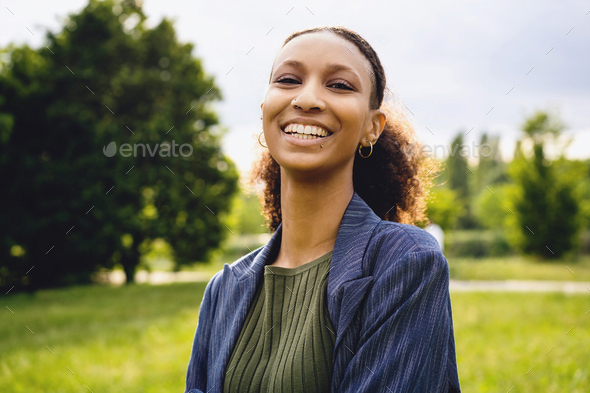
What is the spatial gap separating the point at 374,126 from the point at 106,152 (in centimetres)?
1447

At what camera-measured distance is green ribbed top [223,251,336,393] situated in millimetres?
1419

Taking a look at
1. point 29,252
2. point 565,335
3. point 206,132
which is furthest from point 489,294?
point 29,252

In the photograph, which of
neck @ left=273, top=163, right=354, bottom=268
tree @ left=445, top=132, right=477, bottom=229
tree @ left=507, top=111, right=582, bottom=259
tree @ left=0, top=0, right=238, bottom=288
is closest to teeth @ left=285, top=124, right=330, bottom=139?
neck @ left=273, top=163, right=354, bottom=268

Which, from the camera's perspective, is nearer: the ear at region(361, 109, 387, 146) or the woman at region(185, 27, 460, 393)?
the woman at region(185, 27, 460, 393)

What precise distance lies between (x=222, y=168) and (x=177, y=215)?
2.33 metres

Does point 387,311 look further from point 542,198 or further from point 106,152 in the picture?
point 542,198

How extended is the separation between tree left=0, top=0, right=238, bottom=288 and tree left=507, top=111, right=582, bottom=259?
43.2ft

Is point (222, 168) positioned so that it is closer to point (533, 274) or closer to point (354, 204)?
point (533, 274)

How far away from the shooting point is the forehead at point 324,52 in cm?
156

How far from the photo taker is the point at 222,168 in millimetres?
16562

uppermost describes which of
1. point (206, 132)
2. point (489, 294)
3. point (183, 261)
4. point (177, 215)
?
point (206, 132)

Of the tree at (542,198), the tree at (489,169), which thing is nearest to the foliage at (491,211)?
the tree at (489,169)

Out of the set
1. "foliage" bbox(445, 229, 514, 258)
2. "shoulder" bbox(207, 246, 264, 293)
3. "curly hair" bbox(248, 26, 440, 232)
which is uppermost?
"foliage" bbox(445, 229, 514, 258)

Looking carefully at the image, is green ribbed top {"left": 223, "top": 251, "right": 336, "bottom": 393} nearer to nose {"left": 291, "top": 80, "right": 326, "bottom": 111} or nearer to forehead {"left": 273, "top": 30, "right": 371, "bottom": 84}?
nose {"left": 291, "top": 80, "right": 326, "bottom": 111}
